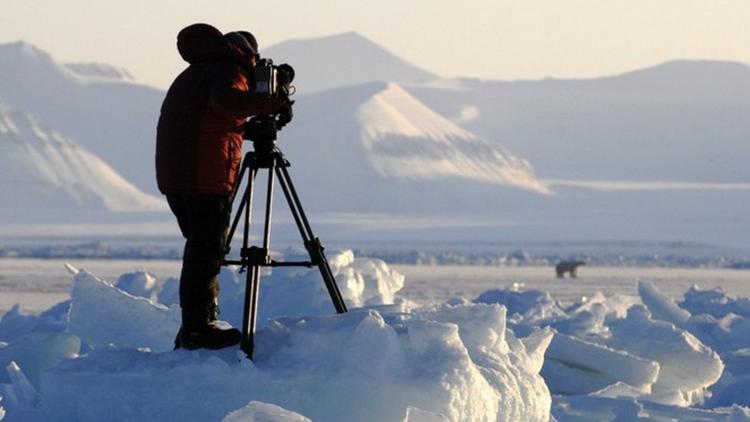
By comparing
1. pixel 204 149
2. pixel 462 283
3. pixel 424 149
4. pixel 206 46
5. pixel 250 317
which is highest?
pixel 206 46

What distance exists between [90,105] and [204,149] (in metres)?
129

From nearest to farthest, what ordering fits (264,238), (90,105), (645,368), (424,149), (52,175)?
1. (264,238)
2. (645,368)
3. (52,175)
4. (424,149)
5. (90,105)

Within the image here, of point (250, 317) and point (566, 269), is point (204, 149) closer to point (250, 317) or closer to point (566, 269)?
point (250, 317)

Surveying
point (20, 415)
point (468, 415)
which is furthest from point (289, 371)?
point (20, 415)

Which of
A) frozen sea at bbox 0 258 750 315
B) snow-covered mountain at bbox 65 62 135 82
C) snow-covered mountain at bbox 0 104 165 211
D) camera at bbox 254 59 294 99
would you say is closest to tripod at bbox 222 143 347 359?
camera at bbox 254 59 294 99

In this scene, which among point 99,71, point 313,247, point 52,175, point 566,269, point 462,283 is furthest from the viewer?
point 99,71

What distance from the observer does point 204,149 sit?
5602 mm

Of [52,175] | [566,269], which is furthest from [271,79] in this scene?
[52,175]

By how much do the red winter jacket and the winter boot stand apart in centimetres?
36

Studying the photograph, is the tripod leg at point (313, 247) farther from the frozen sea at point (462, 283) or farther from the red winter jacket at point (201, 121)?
the frozen sea at point (462, 283)

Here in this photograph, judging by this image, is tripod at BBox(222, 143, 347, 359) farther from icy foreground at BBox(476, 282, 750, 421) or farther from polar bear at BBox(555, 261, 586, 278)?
polar bear at BBox(555, 261, 586, 278)

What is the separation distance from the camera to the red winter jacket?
18.3 ft

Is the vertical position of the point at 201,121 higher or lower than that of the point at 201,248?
higher

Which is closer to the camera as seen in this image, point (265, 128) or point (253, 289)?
point (253, 289)
